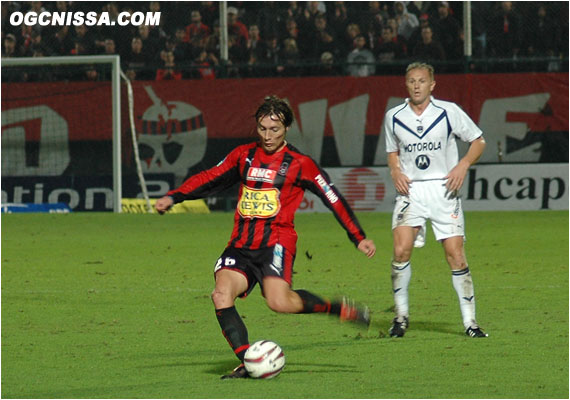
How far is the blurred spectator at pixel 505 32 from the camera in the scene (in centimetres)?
1942

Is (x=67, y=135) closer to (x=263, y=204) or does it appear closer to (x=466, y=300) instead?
(x=466, y=300)

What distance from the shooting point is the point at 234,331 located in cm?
645

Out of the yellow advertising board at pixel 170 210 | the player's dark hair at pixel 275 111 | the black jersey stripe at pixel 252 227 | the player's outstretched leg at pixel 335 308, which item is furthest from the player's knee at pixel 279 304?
the yellow advertising board at pixel 170 210

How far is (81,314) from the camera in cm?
921

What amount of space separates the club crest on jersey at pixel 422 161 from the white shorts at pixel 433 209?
12cm

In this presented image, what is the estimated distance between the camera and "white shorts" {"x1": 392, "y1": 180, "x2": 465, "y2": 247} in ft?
26.5

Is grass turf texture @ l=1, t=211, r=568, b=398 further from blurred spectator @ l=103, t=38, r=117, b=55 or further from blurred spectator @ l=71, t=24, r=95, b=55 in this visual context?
blurred spectator @ l=71, t=24, r=95, b=55

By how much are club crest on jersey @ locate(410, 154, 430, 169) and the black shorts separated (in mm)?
1764

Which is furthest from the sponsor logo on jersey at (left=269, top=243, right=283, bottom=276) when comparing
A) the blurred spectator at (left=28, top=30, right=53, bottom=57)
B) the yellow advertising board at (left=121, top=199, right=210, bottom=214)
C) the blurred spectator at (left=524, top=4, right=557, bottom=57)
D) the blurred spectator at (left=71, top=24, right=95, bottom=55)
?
the blurred spectator at (left=28, top=30, right=53, bottom=57)

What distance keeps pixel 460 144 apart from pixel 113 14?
6613 mm

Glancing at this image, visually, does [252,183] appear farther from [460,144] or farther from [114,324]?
[460,144]

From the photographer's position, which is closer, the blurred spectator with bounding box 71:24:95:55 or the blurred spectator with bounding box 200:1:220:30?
the blurred spectator with bounding box 200:1:220:30

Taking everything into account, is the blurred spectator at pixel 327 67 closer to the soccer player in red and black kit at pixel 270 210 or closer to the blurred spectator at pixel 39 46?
the blurred spectator at pixel 39 46
